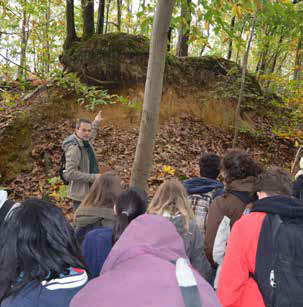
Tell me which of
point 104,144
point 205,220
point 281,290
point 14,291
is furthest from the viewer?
point 104,144

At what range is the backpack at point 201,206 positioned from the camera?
342 cm

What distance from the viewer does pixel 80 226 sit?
2979mm

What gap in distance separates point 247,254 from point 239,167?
3.82 ft

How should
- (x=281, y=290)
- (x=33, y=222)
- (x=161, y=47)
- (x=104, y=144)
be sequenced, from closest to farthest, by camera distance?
(x=33, y=222) < (x=281, y=290) < (x=161, y=47) < (x=104, y=144)

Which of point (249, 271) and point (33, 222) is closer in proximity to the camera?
point (33, 222)

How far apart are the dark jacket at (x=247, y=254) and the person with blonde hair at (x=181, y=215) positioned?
505 mm

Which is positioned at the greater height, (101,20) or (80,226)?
(101,20)

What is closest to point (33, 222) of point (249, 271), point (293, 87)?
point (249, 271)

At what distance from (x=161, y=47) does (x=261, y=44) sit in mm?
6505

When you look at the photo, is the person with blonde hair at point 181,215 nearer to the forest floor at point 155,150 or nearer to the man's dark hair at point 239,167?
the man's dark hair at point 239,167

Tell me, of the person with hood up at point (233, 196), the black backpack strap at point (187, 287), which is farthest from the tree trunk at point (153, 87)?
the black backpack strap at point (187, 287)

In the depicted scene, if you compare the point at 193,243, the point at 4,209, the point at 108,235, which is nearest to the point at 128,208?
the point at 108,235

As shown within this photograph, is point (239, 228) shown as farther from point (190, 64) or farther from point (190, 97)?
point (190, 64)

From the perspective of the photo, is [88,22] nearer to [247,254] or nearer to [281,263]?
[247,254]
